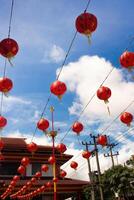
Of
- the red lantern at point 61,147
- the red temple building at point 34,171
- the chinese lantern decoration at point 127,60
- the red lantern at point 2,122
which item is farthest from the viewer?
the red temple building at point 34,171

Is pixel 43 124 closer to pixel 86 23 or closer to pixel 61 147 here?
pixel 61 147

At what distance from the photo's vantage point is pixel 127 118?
10.7m

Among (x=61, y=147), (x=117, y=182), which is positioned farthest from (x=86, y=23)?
(x=117, y=182)

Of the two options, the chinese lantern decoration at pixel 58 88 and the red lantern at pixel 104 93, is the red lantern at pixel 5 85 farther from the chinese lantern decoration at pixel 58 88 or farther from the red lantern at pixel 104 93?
the red lantern at pixel 104 93

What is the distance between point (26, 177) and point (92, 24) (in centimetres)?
2004

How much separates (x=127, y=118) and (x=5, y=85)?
14.2 ft

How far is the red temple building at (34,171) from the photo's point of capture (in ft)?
75.0

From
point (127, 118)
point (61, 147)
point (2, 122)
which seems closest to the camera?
point (127, 118)

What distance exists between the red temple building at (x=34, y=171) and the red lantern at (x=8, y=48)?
1598 cm

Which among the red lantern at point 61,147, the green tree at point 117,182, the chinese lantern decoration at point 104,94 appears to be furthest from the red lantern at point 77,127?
the green tree at point 117,182

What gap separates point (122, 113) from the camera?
10.9m

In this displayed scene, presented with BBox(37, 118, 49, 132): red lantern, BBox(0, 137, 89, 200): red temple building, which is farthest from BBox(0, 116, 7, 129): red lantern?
BBox(0, 137, 89, 200): red temple building

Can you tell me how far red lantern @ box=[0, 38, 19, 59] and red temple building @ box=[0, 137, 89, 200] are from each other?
629 inches

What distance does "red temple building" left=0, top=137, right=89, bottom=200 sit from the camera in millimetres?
22872
